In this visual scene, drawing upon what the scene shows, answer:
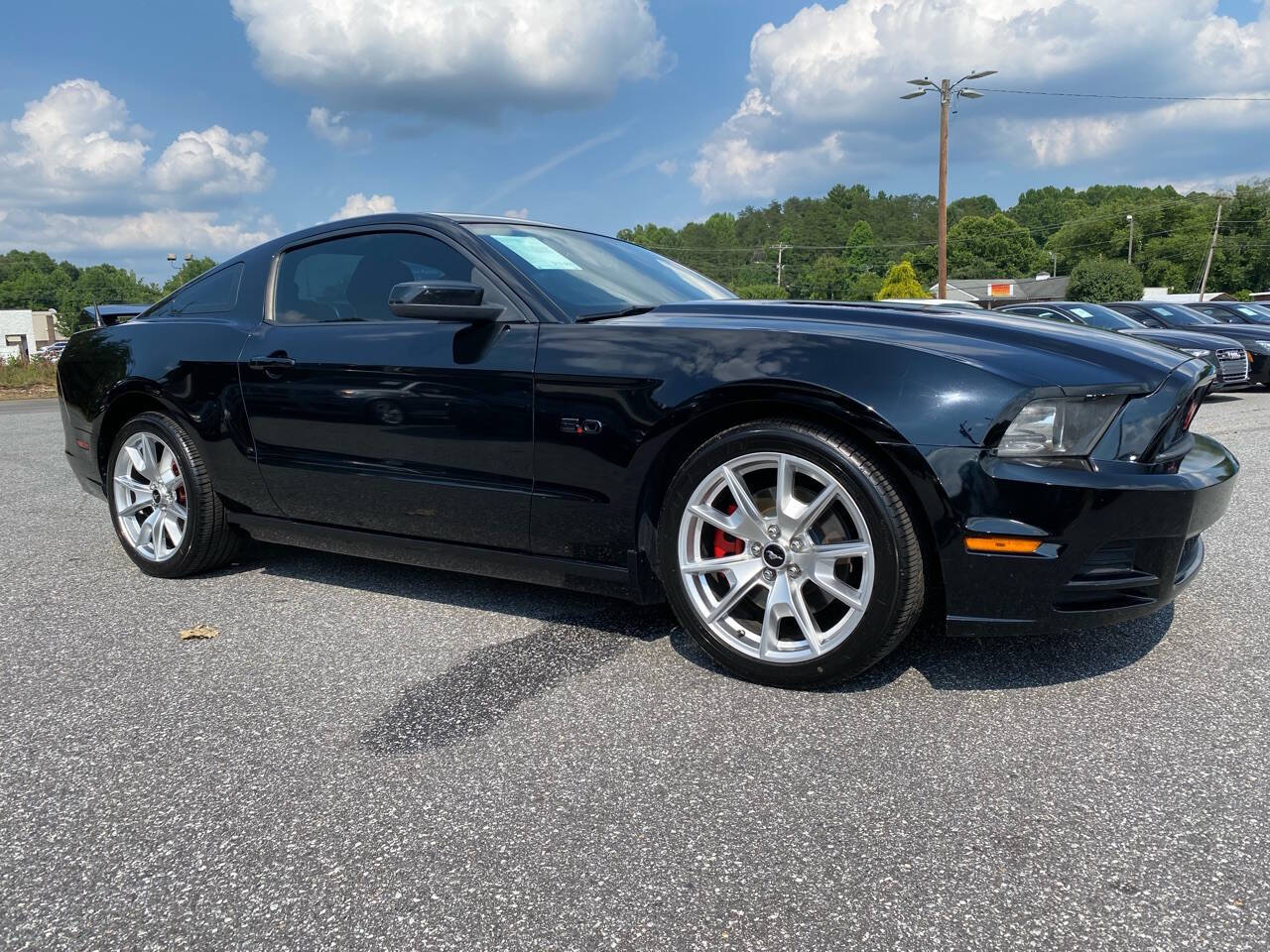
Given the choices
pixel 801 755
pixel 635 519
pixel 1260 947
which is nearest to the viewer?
pixel 1260 947

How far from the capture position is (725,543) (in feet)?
9.64

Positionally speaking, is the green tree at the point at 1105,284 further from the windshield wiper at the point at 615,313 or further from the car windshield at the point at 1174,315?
the windshield wiper at the point at 615,313

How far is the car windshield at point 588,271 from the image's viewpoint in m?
3.34

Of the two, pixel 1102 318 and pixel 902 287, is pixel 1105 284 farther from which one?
pixel 1102 318

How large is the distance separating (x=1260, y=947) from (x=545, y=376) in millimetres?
2244

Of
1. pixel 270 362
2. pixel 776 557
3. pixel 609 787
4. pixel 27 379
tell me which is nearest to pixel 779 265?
pixel 27 379

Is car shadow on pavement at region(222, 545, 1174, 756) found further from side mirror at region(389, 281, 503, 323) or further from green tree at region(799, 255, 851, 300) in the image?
green tree at region(799, 255, 851, 300)

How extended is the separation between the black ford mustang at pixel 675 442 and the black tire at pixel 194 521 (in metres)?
0.01

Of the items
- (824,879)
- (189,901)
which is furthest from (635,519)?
(189,901)

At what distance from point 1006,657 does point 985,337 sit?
100 cm

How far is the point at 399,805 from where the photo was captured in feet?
7.20

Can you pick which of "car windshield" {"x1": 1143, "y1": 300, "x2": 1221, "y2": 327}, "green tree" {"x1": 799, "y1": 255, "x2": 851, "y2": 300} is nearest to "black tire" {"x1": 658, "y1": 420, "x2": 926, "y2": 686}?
"car windshield" {"x1": 1143, "y1": 300, "x2": 1221, "y2": 327}

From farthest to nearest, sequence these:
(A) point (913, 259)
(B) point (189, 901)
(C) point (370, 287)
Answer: (A) point (913, 259) < (C) point (370, 287) < (B) point (189, 901)

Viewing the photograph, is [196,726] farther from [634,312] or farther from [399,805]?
[634,312]
